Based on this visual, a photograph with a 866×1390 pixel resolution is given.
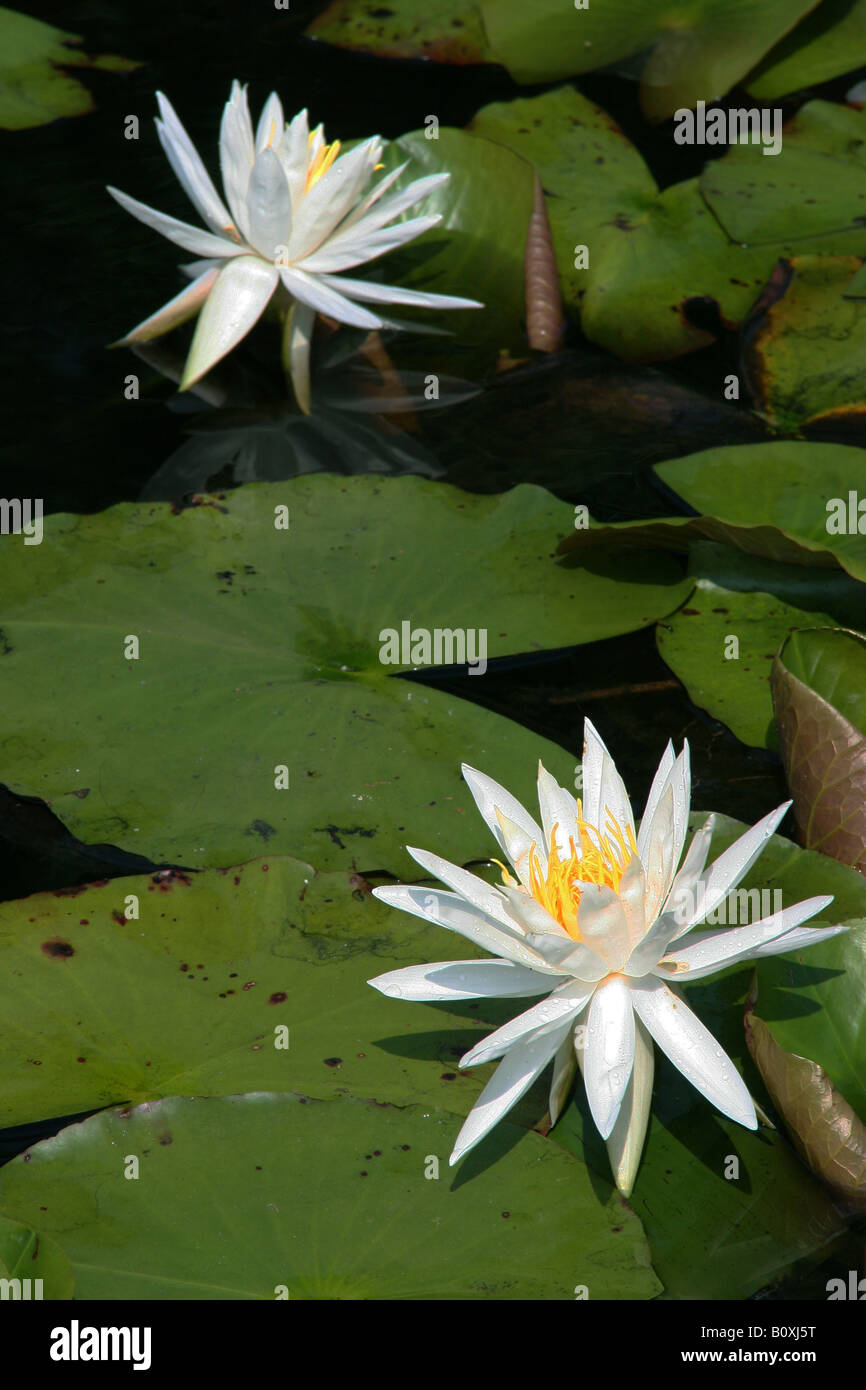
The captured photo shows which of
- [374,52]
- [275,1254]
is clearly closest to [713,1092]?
[275,1254]

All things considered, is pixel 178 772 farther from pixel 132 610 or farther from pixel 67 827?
pixel 132 610

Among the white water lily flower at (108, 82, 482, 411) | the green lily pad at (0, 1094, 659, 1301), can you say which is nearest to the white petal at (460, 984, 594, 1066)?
the green lily pad at (0, 1094, 659, 1301)

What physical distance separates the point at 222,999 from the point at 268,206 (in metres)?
2.53

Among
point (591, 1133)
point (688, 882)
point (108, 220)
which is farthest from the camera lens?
point (108, 220)

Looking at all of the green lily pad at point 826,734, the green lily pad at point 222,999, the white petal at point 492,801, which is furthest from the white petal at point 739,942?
the green lily pad at point 826,734

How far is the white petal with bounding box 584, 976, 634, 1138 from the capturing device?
5.62 feet

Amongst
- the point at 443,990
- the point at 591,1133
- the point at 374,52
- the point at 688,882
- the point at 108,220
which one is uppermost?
the point at 374,52

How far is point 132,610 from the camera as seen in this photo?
302cm

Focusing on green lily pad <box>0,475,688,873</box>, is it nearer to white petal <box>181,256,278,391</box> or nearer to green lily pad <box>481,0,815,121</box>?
white petal <box>181,256,278,391</box>

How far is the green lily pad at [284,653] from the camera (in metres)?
2.59

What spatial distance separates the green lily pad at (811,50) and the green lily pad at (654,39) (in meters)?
0.34

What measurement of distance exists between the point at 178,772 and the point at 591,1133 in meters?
1.24

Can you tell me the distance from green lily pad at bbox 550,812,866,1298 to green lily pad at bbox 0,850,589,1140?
0.31 m

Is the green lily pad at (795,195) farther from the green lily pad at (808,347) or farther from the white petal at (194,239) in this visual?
the white petal at (194,239)
